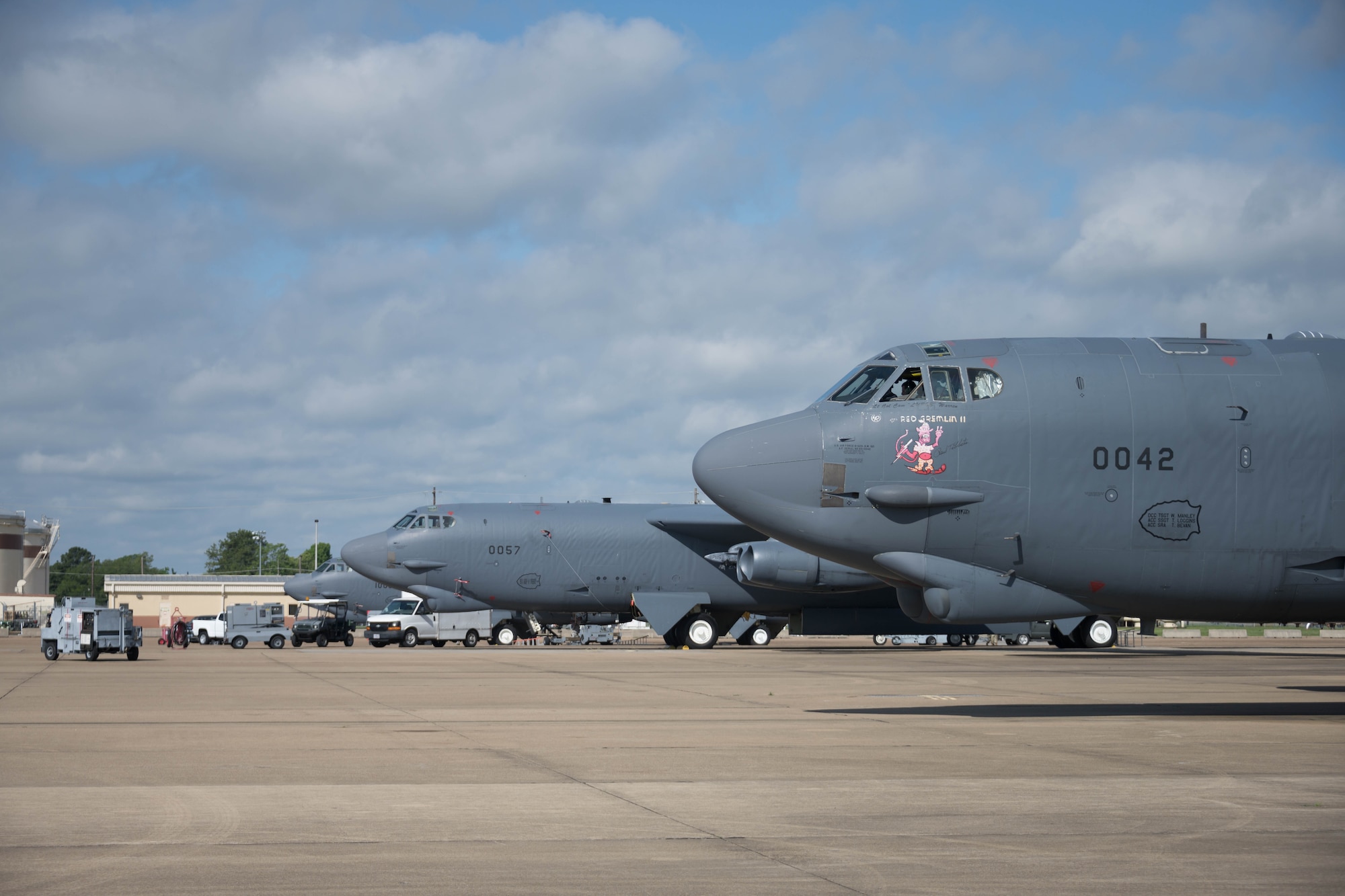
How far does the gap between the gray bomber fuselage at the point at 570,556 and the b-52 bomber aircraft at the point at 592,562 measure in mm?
33

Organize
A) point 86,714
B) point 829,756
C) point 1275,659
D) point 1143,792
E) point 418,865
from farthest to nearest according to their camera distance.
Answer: point 1275,659, point 86,714, point 829,756, point 1143,792, point 418,865

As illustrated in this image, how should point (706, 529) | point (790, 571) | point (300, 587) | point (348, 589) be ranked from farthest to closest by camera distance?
1. point (300, 587)
2. point (348, 589)
3. point (706, 529)
4. point (790, 571)

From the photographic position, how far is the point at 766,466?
14305 mm

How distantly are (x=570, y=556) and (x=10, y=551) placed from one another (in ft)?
325

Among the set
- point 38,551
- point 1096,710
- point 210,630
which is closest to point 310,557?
point 38,551

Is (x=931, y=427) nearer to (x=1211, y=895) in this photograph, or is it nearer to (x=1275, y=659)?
(x=1211, y=895)

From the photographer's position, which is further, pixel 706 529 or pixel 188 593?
pixel 188 593

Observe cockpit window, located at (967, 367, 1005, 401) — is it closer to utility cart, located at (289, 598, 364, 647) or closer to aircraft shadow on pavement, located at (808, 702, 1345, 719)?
aircraft shadow on pavement, located at (808, 702, 1345, 719)

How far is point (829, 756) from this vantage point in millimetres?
11516

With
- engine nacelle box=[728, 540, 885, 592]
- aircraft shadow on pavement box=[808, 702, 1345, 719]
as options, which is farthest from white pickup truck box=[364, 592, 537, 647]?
aircraft shadow on pavement box=[808, 702, 1345, 719]

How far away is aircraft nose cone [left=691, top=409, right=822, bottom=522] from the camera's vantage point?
14148 mm

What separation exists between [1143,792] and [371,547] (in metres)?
38.0

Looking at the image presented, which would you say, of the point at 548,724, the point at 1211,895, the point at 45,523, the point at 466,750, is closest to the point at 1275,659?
the point at 548,724

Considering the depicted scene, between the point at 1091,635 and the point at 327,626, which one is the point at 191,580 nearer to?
the point at 327,626
